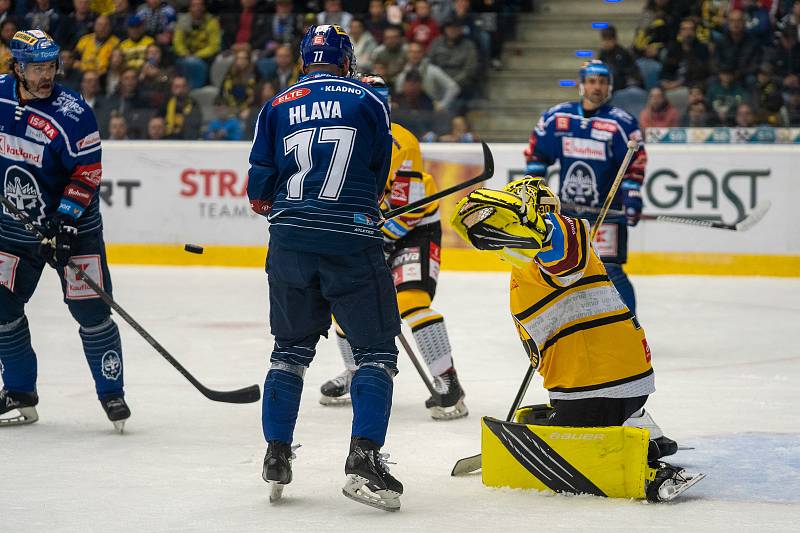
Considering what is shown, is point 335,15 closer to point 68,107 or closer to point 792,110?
point 792,110

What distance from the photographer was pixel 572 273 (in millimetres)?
3254

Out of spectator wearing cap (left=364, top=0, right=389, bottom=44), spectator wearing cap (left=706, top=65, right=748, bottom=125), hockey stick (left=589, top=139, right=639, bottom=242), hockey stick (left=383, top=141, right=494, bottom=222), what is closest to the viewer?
hockey stick (left=383, top=141, right=494, bottom=222)

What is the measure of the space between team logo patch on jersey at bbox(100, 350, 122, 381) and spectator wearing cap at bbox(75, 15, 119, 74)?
19.6 ft

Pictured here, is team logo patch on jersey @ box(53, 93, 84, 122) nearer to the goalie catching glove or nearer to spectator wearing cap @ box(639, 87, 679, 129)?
the goalie catching glove

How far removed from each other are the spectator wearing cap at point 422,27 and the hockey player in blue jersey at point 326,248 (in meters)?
6.32

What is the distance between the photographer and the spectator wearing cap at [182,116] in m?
9.26

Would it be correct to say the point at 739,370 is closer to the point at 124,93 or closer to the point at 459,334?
the point at 459,334

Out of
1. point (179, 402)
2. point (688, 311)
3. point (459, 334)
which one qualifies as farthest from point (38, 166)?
point (688, 311)

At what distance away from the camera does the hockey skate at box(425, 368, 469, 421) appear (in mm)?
4559

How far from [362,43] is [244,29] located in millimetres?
1026

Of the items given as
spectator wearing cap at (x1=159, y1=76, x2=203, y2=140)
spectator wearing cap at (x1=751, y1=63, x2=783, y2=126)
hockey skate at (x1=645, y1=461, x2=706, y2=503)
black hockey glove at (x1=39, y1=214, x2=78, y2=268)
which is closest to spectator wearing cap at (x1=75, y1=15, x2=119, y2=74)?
spectator wearing cap at (x1=159, y1=76, x2=203, y2=140)

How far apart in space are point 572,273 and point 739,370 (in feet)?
8.21

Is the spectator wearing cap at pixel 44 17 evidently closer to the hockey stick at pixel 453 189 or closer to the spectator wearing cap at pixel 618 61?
the spectator wearing cap at pixel 618 61

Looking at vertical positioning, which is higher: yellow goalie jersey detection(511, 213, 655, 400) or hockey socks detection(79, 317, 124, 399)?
yellow goalie jersey detection(511, 213, 655, 400)
